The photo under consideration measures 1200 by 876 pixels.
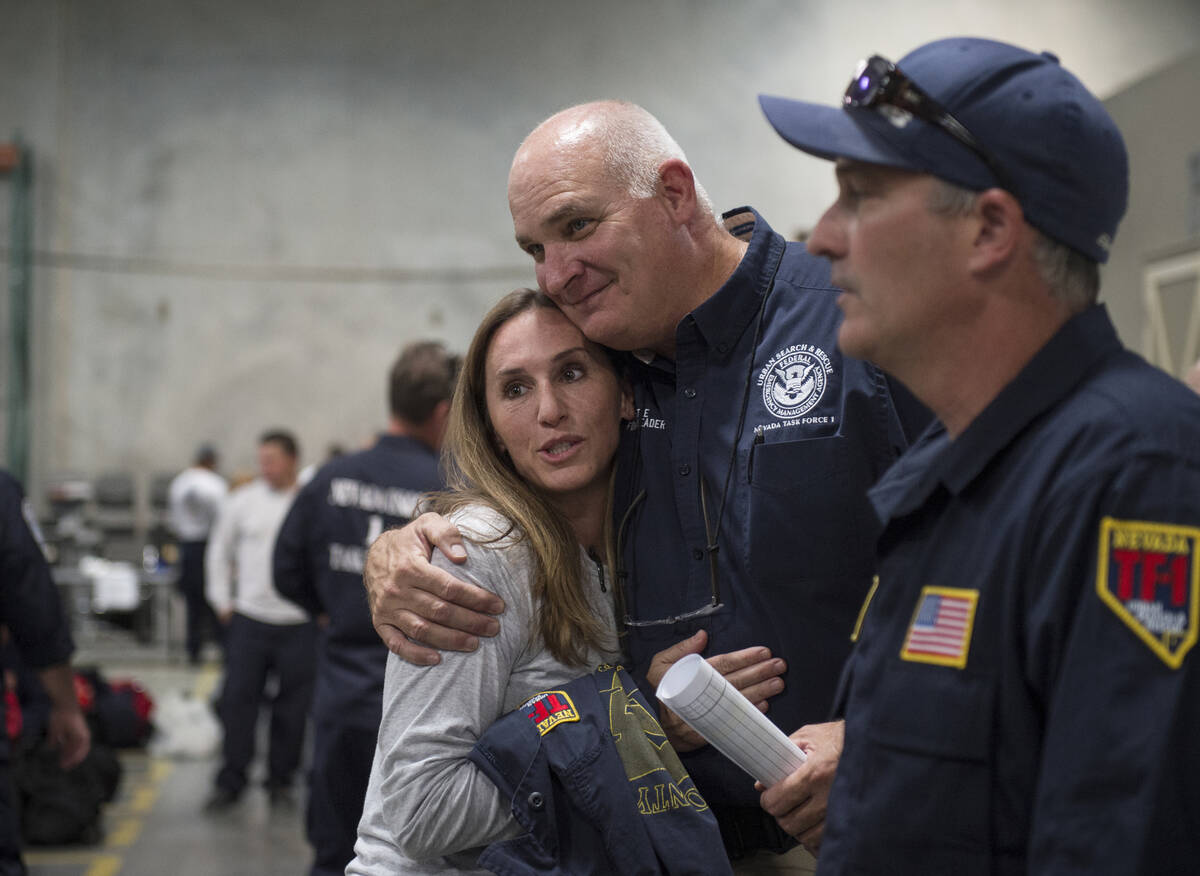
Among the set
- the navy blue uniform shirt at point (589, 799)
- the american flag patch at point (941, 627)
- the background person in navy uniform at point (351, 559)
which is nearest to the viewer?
the american flag patch at point (941, 627)

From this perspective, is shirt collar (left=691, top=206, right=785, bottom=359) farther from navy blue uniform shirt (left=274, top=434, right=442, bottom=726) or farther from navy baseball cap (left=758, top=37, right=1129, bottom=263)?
navy blue uniform shirt (left=274, top=434, right=442, bottom=726)

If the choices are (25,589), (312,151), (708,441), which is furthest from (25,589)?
(312,151)

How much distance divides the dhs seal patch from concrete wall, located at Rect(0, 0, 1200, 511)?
12406mm

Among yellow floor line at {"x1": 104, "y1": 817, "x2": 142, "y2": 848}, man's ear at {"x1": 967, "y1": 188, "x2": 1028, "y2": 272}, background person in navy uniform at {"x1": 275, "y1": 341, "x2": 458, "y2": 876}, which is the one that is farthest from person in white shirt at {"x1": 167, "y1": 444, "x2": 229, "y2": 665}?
man's ear at {"x1": 967, "y1": 188, "x2": 1028, "y2": 272}

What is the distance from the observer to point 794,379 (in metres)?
1.99

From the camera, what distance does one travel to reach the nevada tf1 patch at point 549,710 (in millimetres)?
1844

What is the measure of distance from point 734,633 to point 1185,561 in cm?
102

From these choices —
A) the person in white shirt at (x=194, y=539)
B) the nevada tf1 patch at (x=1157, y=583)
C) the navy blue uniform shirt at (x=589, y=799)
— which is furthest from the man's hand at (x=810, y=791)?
the person in white shirt at (x=194, y=539)

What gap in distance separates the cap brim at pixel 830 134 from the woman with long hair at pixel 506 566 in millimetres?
824

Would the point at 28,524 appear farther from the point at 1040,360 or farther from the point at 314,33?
the point at 314,33

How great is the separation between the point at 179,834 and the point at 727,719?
17.7ft

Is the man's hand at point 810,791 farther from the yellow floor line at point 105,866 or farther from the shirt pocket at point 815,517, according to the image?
the yellow floor line at point 105,866

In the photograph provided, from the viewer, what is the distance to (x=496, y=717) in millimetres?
1906

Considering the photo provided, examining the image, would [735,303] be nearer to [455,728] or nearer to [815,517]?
[815,517]
